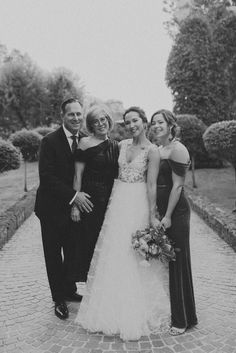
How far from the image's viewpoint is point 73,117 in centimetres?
412

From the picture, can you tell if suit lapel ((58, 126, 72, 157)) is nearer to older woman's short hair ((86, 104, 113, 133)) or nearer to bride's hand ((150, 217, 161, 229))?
older woman's short hair ((86, 104, 113, 133))

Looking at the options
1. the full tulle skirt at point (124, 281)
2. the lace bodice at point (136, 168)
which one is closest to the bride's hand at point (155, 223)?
the full tulle skirt at point (124, 281)

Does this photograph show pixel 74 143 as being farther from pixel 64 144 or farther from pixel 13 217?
pixel 13 217

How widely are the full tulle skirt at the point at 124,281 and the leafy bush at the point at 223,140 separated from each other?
19.2 ft

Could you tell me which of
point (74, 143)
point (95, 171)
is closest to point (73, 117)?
point (74, 143)

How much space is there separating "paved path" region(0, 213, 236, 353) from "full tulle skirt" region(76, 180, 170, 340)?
0.51 ft

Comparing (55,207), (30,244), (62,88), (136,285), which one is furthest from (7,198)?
(62,88)

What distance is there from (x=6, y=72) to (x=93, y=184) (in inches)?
1032

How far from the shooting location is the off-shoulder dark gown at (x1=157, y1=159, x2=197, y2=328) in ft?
12.1

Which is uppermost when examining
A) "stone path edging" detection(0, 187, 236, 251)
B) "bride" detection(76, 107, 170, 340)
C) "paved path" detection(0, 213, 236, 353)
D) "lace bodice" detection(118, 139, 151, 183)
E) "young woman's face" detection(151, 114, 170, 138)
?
"young woman's face" detection(151, 114, 170, 138)

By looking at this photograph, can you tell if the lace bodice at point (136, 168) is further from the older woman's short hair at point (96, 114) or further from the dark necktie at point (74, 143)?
the dark necktie at point (74, 143)

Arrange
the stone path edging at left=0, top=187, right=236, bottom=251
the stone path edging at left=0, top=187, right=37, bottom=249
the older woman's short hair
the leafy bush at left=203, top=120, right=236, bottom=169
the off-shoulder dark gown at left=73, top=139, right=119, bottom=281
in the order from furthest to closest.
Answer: the leafy bush at left=203, top=120, right=236, bottom=169 → the stone path edging at left=0, top=187, right=37, bottom=249 → the stone path edging at left=0, top=187, right=236, bottom=251 → the off-shoulder dark gown at left=73, top=139, right=119, bottom=281 → the older woman's short hair

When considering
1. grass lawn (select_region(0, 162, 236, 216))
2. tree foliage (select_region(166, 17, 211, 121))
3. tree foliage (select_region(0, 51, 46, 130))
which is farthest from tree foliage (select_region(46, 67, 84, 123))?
tree foliage (select_region(166, 17, 211, 121))

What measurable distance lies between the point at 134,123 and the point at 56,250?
1.72 m
